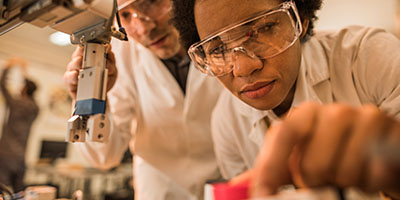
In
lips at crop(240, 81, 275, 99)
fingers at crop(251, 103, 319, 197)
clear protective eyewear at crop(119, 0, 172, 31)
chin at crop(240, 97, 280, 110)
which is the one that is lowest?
fingers at crop(251, 103, 319, 197)

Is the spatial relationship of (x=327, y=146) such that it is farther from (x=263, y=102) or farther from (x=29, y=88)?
(x=29, y=88)

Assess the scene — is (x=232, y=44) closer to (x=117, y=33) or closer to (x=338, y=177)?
(x=117, y=33)

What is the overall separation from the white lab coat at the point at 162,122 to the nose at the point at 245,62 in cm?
59

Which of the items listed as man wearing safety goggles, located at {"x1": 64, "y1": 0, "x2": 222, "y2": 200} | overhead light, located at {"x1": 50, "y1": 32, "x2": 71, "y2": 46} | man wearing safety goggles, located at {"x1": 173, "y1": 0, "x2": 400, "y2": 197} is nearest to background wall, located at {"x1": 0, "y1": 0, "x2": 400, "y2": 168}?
overhead light, located at {"x1": 50, "y1": 32, "x2": 71, "y2": 46}

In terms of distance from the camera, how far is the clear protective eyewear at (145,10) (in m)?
1.03

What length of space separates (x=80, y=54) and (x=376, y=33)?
3.51 feet

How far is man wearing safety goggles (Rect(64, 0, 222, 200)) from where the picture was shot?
4.61 ft

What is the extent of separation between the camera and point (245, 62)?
2.55 ft

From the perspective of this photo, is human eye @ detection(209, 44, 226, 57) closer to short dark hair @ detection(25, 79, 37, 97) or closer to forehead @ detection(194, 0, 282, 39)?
forehead @ detection(194, 0, 282, 39)

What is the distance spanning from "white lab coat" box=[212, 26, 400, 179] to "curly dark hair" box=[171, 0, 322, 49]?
0.38ft

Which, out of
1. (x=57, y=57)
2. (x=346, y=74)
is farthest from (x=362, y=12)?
(x=57, y=57)

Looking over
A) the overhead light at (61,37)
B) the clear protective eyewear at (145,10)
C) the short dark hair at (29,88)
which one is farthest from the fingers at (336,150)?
the short dark hair at (29,88)

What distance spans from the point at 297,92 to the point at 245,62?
29cm

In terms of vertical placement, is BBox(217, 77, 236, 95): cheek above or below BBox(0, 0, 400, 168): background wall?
below
